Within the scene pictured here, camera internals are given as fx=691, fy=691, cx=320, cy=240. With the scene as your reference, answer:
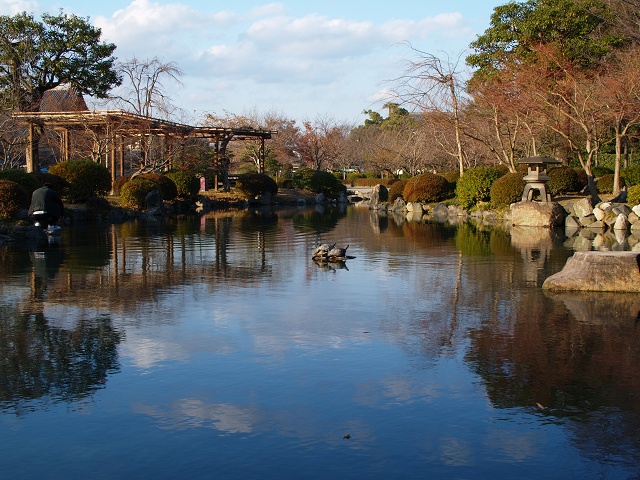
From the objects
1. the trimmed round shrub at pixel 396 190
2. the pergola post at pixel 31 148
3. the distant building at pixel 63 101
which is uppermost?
the distant building at pixel 63 101

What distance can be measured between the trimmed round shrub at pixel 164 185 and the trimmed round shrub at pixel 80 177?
12.7ft

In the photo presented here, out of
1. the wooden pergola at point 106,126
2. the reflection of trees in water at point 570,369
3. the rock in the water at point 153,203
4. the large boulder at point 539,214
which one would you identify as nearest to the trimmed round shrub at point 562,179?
the large boulder at point 539,214

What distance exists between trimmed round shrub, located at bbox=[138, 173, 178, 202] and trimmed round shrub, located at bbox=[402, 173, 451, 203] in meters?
11.4

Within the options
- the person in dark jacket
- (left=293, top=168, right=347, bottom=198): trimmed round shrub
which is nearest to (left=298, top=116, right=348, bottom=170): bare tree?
(left=293, top=168, right=347, bottom=198): trimmed round shrub

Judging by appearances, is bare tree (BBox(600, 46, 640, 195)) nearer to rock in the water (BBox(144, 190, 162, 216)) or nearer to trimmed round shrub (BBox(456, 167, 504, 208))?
trimmed round shrub (BBox(456, 167, 504, 208))

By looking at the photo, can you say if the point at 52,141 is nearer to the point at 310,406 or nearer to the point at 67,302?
the point at 67,302

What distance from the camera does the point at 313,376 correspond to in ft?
20.0

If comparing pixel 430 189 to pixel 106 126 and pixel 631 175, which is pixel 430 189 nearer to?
pixel 631 175

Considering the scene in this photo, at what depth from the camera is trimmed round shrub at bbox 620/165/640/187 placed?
88.5 feet

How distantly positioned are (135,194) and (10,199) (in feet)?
28.1

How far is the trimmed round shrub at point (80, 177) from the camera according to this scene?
2614 centimetres

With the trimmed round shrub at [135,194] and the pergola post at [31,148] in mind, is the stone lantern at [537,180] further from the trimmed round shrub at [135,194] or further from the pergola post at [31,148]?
the pergola post at [31,148]

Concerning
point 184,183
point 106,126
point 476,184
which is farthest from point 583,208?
point 106,126

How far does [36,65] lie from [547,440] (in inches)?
1406
